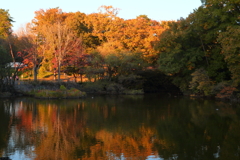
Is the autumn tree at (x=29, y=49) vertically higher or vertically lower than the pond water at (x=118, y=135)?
higher

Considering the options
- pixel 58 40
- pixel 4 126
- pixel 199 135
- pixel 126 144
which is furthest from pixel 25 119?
pixel 58 40

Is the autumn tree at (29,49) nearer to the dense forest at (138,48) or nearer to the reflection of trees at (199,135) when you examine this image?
the dense forest at (138,48)

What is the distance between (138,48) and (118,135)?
27.7 m

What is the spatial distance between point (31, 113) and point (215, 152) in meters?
12.9

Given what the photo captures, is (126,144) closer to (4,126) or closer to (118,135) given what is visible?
(118,135)

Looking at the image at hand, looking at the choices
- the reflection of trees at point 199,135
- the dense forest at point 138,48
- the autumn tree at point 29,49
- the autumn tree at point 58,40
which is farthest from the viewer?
the autumn tree at point 58,40

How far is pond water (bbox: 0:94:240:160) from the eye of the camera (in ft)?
33.1

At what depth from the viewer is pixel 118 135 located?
13047 mm

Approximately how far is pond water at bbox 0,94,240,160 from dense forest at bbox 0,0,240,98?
10491mm

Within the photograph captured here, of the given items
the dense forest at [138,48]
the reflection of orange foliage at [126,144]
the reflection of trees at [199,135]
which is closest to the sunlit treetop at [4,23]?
the dense forest at [138,48]

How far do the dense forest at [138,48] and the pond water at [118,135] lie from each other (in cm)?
1049

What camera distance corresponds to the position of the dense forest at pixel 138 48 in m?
28.6

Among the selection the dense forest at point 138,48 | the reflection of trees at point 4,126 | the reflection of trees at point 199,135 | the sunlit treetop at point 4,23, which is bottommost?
the reflection of trees at point 199,135

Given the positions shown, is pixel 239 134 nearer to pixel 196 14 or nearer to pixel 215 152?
pixel 215 152
